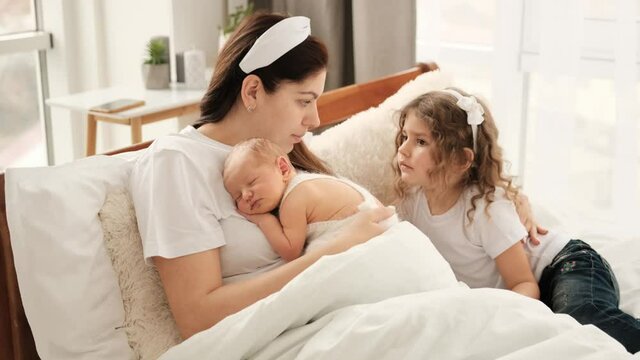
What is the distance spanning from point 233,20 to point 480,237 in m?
1.71

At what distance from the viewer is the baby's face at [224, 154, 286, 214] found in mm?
1635

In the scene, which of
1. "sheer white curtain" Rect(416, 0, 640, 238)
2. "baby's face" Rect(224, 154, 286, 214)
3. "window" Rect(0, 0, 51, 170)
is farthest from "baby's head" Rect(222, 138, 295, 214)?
"window" Rect(0, 0, 51, 170)

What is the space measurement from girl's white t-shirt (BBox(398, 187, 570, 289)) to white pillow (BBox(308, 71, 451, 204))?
0.43ft

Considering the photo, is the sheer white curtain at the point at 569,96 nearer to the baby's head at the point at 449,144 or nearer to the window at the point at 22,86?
the baby's head at the point at 449,144

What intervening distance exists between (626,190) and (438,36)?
87 cm

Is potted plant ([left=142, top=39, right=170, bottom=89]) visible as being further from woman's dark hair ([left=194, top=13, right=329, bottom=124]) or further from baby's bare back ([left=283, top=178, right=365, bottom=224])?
baby's bare back ([left=283, top=178, right=365, bottom=224])

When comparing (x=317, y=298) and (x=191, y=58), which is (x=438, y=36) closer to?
(x=191, y=58)

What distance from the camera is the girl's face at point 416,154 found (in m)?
1.95

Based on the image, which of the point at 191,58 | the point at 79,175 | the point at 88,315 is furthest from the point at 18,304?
the point at 191,58

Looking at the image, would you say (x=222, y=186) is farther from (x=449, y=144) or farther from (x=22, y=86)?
(x=22, y=86)

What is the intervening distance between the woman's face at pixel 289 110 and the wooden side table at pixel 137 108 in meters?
1.09

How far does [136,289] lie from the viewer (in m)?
1.61

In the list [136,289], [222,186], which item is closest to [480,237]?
[222,186]

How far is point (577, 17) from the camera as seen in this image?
2.79 metres
